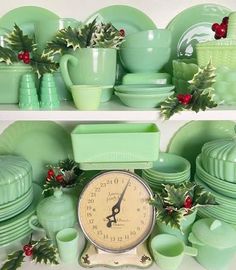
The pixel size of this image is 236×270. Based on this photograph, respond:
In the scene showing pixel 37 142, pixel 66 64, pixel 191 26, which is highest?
pixel 191 26

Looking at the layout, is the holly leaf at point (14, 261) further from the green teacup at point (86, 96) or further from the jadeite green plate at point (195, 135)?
the jadeite green plate at point (195, 135)

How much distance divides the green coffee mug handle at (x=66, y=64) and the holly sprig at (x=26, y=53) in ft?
0.10

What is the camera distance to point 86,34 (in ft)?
2.16

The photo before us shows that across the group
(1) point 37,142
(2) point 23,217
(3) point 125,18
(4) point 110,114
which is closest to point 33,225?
(2) point 23,217

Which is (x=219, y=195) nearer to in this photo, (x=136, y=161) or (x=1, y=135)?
(x=136, y=161)

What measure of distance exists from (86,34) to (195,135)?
452 millimetres

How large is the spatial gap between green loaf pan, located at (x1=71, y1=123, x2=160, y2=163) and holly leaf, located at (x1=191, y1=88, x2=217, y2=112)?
98mm

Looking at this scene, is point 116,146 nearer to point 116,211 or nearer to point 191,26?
point 116,211

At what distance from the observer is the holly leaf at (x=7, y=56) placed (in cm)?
64

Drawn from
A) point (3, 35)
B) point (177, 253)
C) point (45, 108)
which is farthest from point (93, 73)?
point (177, 253)

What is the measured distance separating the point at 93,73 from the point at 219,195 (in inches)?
16.9

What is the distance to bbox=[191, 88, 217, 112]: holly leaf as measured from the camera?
0.60 meters

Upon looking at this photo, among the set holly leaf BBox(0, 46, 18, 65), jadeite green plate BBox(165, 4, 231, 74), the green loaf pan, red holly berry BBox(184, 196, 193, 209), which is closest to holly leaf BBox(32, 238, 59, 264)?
the green loaf pan

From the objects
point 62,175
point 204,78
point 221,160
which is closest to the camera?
point 204,78
